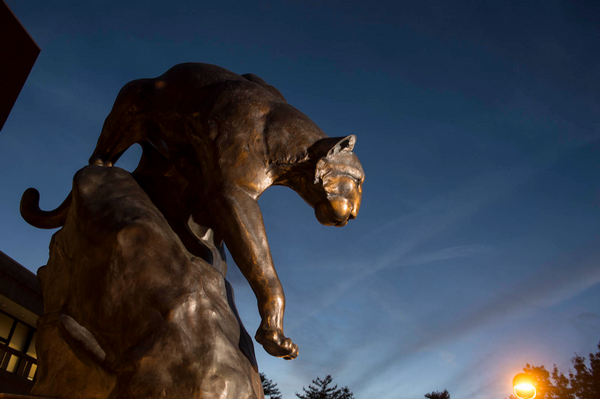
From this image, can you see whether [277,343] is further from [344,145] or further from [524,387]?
[524,387]

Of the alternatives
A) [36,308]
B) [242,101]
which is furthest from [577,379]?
[242,101]

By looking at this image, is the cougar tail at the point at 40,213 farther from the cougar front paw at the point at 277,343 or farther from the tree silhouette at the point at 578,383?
the tree silhouette at the point at 578,383

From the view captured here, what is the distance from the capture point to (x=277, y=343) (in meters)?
2.29

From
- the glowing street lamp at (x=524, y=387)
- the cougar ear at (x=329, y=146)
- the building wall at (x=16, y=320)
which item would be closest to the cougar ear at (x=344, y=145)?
the cougar ear at (x=329, y=146)

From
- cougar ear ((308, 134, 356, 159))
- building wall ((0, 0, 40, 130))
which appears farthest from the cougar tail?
building wall ((0, 0, 40, 130))

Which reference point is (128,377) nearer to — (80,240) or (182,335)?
(182,335)

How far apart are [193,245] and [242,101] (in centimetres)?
90

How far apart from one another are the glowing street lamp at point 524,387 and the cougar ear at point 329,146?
6.50 metres

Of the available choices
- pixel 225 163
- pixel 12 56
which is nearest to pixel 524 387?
pixel 225 163

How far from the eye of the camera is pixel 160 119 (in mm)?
2969

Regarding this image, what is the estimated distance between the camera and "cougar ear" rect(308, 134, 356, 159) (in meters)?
2.74

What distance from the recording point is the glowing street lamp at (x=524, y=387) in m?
7.48

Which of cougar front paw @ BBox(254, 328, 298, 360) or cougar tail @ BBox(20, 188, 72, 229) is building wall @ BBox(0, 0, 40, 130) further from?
cougar front paw @ BBox(254, 328, 298, 360)

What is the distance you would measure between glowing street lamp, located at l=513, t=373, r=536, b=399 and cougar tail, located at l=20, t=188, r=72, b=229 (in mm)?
7138
